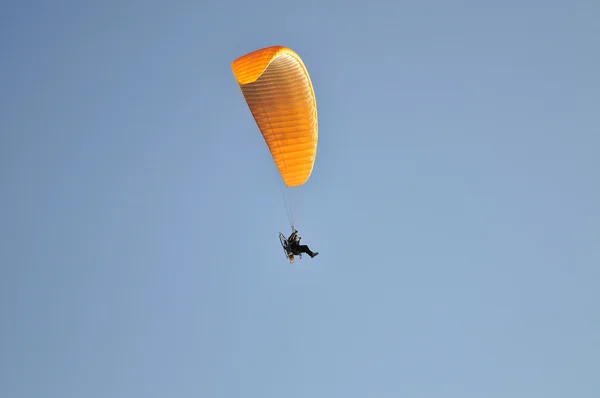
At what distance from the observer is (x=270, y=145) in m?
59.8

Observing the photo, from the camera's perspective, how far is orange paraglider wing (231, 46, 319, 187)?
57.8m

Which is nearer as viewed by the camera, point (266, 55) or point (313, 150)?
point (266, 55)

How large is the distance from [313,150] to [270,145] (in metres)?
1.70

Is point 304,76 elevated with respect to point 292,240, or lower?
elevated

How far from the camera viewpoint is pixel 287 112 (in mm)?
58625

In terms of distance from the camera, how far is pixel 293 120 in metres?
58.8

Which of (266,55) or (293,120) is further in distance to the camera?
(293,120)

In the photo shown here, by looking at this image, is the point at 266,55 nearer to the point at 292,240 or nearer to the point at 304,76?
the point at 304,76

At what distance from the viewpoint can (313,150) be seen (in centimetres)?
5975

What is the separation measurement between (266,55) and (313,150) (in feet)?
21.1

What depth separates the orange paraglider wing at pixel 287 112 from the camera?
190 ft

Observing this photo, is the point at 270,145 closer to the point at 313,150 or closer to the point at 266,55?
the point at 313,150

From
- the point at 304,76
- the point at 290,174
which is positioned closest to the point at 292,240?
the point at 290,174

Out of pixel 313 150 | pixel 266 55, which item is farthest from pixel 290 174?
pixel 266 55
